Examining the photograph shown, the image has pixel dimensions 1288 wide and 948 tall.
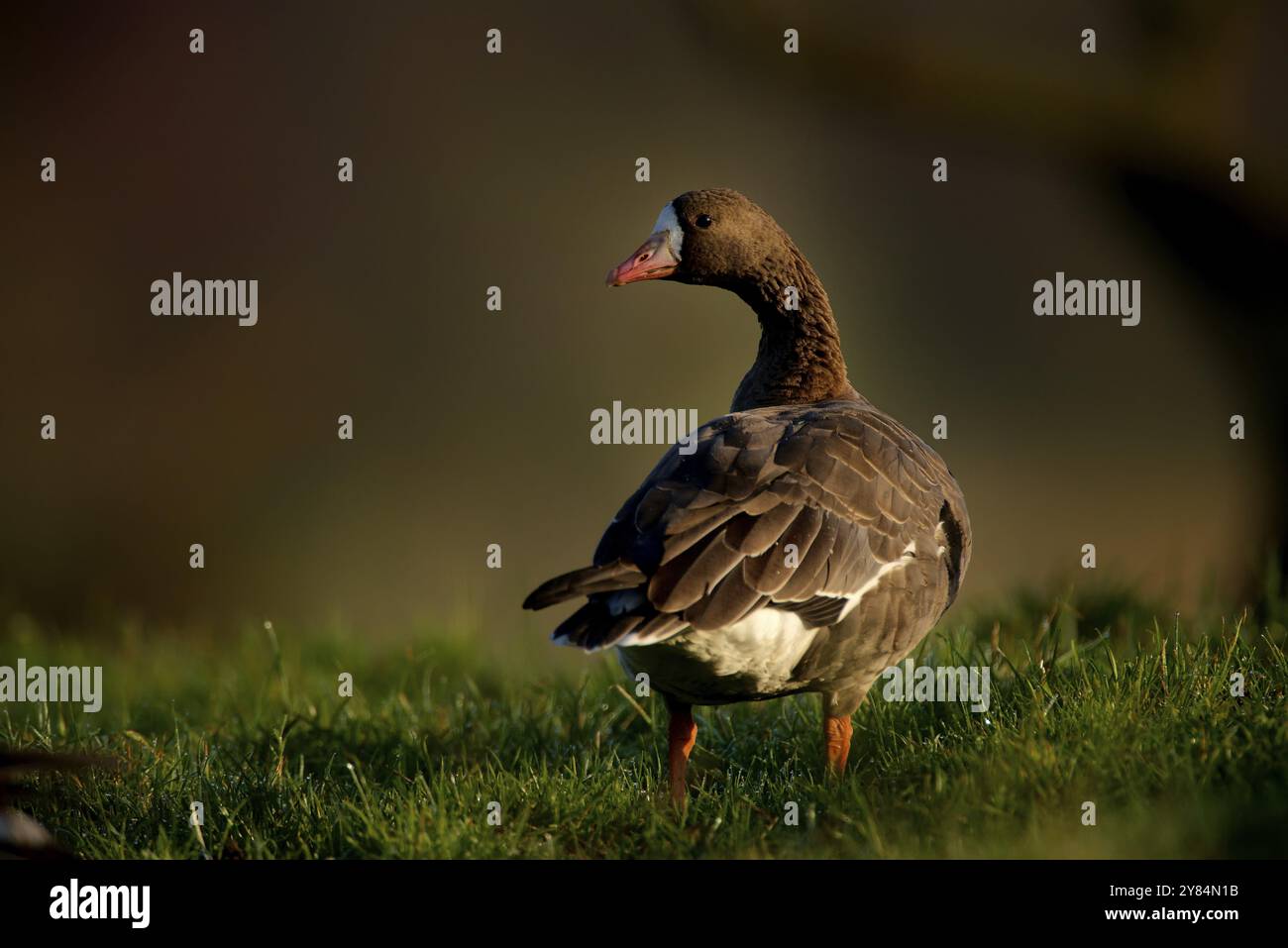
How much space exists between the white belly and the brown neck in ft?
6.33

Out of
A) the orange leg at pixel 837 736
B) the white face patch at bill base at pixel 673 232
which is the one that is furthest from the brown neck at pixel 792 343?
the orange leg at pixel 837 736

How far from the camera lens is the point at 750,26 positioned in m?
8.91

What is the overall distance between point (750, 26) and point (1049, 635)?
4469 mm

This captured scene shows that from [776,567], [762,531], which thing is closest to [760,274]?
[762,531]

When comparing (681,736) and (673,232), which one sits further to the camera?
(673,232)

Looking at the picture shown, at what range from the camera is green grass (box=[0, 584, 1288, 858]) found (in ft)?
15.4

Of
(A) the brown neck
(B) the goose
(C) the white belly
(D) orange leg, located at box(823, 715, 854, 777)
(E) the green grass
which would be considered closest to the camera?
(E) the green grass

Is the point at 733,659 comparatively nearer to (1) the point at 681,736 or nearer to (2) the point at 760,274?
(1) the point at 681,736

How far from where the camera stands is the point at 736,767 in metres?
5.90

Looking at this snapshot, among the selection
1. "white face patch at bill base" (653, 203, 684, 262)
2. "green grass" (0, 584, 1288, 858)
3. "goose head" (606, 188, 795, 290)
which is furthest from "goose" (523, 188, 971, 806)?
"white face patch at bill base" (653, 203, 684, 262)

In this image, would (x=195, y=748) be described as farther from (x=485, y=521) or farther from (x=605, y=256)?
(x=605, y=256)

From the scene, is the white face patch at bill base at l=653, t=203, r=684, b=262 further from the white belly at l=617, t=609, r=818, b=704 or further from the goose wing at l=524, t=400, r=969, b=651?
the white belly at l=617, t=609, r=818, b=704

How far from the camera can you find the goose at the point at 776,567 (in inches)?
189

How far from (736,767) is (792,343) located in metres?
2.27
